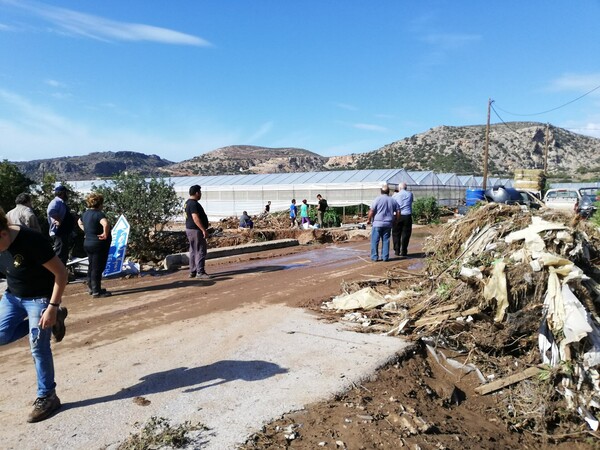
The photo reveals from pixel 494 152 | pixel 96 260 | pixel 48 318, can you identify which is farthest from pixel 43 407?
pixel 494 152

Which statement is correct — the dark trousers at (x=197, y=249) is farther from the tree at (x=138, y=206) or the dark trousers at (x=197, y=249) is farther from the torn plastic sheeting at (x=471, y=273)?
the torn plastic sheeting at (x=471, y=273)

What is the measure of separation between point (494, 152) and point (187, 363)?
10368cm

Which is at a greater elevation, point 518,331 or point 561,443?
point 518,331

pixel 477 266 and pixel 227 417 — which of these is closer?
pixel 227 417

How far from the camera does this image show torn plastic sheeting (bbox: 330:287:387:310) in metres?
6.68

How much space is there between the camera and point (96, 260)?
7582mm

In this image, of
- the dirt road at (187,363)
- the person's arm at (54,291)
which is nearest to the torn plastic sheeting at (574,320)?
the dirt road at (187,363)

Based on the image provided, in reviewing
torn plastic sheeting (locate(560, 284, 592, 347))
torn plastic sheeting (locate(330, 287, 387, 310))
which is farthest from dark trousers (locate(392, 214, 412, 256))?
torn plastic sheeting (locate(560, 284, 592, 347))

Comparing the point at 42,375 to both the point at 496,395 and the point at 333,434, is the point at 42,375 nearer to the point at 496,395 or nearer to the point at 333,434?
the point at 333,434

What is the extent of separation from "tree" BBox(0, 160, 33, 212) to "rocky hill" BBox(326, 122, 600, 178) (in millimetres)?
76261

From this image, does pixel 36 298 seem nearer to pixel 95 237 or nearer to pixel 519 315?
pixel 95 237

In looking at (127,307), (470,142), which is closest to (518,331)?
(127,307)

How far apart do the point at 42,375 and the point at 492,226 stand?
607cm

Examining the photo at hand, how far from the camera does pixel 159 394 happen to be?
4035 millimetres
